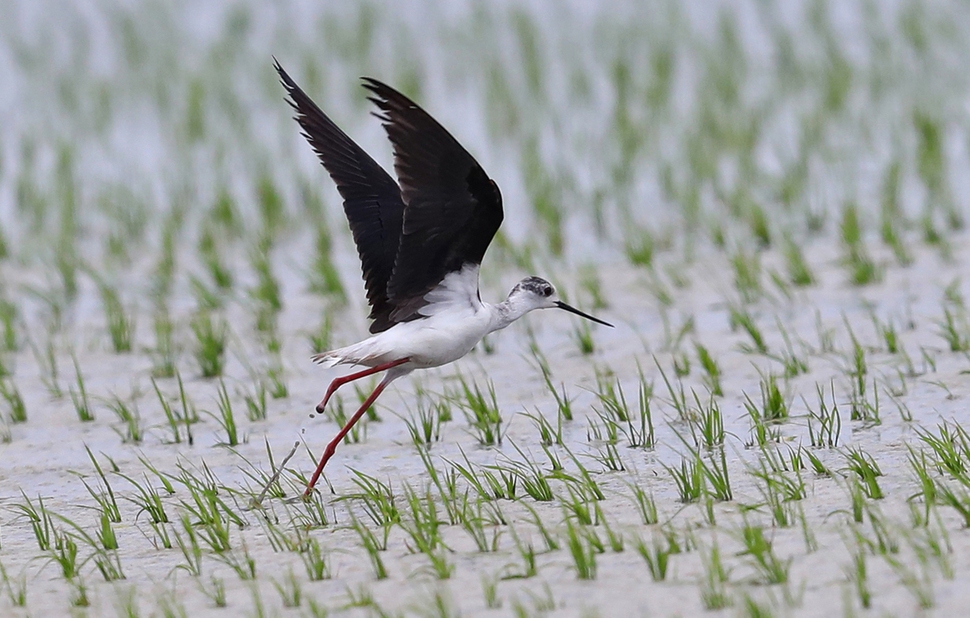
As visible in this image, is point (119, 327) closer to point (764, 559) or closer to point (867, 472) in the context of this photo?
point (867, 472)

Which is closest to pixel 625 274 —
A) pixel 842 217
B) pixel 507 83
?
pixel 842 217

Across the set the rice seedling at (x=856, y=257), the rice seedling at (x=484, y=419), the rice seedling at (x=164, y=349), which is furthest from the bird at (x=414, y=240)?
the rice seedling at (x=856, y=257)

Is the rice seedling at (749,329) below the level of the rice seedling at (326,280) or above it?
below

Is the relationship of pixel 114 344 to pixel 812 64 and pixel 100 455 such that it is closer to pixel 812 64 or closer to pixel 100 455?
pixel 100 455

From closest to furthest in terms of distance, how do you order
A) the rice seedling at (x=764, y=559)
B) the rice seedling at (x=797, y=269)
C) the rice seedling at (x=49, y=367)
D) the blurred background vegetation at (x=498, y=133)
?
the rice seedling at (x=764, y=559) < the rice seedling at (x=49, y=367) < the rice seedling at (x=797, y=269) < the blurred background vegetation at (x=498, y=133)

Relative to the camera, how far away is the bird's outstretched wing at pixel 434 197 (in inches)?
183

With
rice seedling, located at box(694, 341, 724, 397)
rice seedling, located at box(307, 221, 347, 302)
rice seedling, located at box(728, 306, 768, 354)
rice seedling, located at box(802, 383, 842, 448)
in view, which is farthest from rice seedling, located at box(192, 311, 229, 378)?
rice seedling, located at box(802, 383, 842, 448)

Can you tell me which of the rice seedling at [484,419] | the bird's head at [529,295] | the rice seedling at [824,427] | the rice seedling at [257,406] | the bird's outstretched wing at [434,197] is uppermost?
the bird's outstretched wing at [434,197]

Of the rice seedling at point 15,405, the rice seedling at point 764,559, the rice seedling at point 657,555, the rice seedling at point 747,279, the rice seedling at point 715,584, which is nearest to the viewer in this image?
the rice seedling at point 715,584

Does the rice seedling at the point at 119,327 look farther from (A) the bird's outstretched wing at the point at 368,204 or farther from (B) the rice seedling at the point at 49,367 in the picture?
(A) the bird's outstretched wing at the point at 368,204

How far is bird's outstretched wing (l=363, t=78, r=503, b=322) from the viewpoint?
465 centimetres

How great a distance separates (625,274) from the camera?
8.02 meters

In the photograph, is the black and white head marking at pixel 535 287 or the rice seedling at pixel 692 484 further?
the black and white head marking at pixel 535 287

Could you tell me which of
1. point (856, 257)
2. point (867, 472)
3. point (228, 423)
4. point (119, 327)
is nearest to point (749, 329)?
point (856, 257)
